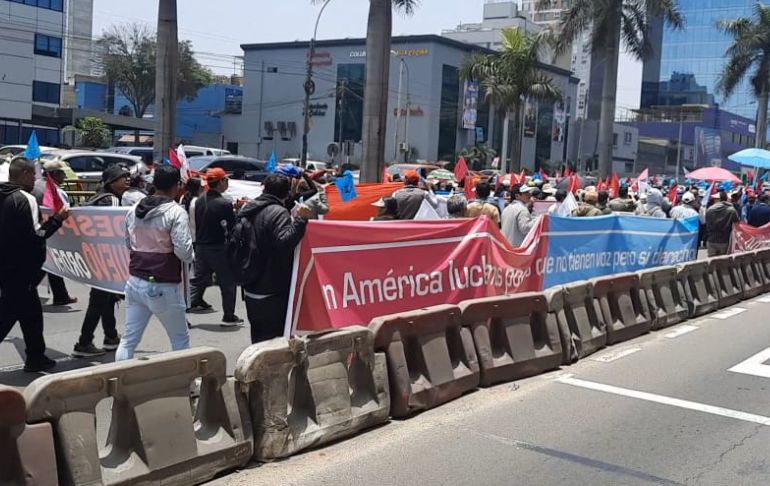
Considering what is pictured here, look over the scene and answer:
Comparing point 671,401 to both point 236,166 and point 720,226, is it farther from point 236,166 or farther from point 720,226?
point 236,166

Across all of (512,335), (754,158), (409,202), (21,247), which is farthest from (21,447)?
(754,158)

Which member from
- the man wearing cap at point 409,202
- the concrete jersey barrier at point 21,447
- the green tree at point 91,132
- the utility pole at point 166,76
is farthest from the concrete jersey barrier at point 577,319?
the green tree at point 91,132

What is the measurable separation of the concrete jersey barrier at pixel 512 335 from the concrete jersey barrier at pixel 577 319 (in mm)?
158

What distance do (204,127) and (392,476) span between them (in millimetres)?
78283

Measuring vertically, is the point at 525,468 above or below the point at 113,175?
below

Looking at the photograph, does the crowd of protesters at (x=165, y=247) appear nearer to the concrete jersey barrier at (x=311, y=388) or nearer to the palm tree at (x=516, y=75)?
the concrete jersey barrier at (x=311, y=388)

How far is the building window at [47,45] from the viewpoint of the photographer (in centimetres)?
5291

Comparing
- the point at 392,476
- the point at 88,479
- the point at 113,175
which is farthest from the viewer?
the point at 113,175

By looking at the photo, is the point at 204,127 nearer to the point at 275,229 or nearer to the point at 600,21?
the point at 600,21

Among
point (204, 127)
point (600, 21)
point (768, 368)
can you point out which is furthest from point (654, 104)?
point (768, 368)

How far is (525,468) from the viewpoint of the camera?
5520 mm

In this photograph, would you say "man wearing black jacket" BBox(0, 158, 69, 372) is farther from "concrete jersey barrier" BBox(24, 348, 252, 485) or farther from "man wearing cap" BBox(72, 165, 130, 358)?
"concrete jersey barrier" BBox(24, 348, 252, 485)

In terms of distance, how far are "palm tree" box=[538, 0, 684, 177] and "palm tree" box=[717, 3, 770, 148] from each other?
17846 mm

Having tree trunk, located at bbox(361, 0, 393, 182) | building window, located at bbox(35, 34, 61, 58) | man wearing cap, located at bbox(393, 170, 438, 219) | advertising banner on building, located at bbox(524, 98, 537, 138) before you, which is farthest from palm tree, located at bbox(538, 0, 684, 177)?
advertising banner on building, located at bbox(524, 98, 537, 138)
